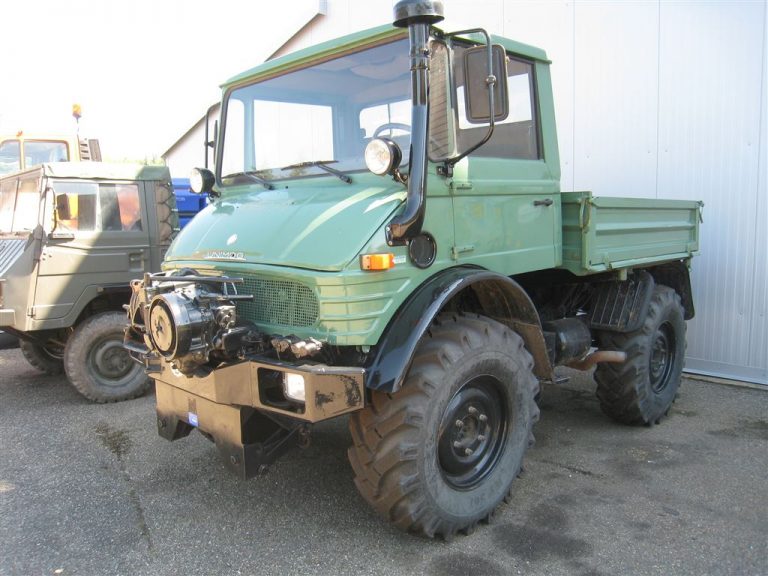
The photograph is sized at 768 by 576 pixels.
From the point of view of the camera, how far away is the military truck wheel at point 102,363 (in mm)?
5805

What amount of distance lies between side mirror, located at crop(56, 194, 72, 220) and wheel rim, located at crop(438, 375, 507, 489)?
4.41 meters

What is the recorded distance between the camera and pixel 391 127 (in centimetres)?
352

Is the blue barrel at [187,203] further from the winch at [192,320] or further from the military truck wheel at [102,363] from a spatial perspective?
the winch at [192,320]

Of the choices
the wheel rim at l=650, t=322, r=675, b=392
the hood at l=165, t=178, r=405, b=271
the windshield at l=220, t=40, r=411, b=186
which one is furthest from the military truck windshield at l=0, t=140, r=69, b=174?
the wheel rim at l=650, t=322, r=675, b=392

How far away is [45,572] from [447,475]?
80.5 inches

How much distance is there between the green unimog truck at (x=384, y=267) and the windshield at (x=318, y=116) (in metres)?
0.01

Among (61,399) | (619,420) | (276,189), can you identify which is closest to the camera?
(276,189)

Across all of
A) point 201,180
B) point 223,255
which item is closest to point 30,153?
point 201,180

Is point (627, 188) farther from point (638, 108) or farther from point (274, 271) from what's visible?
point (274, 271)

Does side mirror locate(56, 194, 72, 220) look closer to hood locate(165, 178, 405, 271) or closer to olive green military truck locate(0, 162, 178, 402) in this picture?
olive green military truck locate(0, 162, 178, 402)

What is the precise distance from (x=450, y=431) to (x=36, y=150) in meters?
7.43

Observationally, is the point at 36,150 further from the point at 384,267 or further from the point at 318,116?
the point at 384,267

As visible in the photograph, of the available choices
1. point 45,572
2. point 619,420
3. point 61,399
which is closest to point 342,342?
point 45,572

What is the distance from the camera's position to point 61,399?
20.1ft
